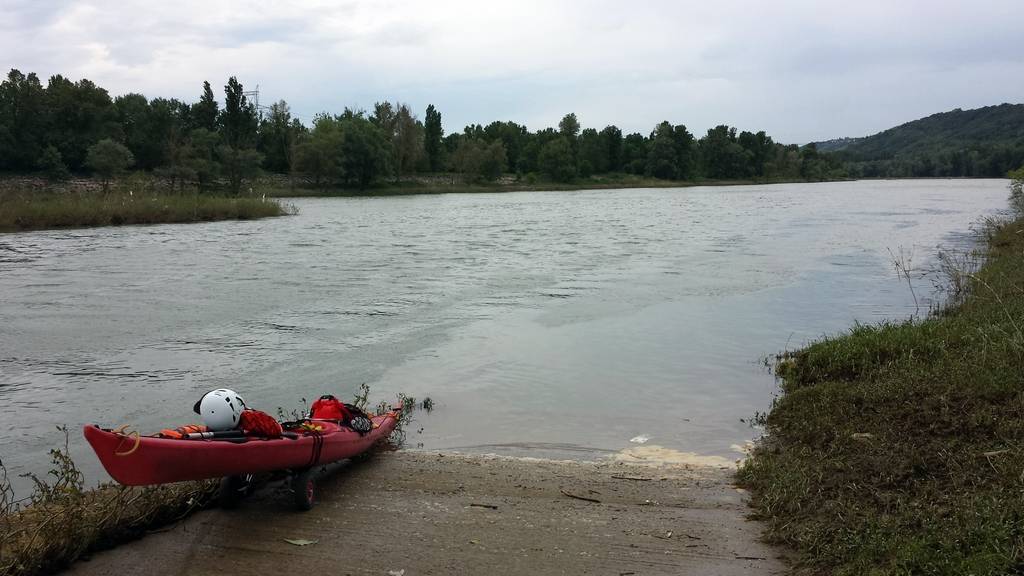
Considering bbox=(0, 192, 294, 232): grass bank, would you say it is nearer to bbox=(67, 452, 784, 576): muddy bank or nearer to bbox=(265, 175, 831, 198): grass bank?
bbox=(265, 175, 831, 198): grass bank

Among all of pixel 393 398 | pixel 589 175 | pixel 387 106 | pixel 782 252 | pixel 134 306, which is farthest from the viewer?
pixel 589 175

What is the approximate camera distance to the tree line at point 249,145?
71625 mm

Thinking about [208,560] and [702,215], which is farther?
[702,215]

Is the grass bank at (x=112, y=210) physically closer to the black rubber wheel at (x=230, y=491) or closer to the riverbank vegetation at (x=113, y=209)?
the riverbank vegetation at (x=113, y=209)

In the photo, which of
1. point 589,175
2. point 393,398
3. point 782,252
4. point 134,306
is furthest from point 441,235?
point 589,175

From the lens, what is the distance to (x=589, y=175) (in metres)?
132

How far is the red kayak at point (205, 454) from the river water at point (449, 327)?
208 cm

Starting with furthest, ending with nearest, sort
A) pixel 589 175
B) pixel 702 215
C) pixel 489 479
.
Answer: pixel 589 175
pixel 702 215
pixel 489 479

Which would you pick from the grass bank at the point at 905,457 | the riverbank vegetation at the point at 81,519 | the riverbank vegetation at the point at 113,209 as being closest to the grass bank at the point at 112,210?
the riverbank vegetation at the point at 113,209

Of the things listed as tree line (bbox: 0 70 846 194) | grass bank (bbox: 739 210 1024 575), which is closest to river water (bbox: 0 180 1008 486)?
grass bank (bbox: 739 210 1024 575)

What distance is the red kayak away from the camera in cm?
515

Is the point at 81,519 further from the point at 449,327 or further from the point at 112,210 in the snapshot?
the point at 112,210

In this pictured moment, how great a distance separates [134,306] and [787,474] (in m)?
16.4

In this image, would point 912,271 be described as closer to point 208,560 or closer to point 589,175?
point 208,560
